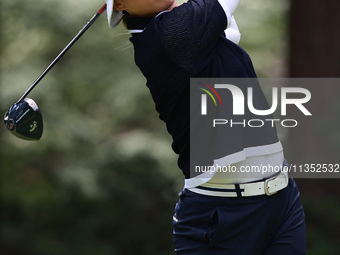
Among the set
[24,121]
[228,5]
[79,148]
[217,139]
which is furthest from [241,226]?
[79,148]

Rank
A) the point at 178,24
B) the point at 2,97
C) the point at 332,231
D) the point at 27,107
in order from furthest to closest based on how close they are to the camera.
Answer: the point at 2,97, the point at 332,231, the point at 27,107, the point at 178,24

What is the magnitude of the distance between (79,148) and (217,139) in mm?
2853

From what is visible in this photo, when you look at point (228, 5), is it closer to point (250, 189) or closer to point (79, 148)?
point (250, 189)

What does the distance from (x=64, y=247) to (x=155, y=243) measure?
2.71 ft

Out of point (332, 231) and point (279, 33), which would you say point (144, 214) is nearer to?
point (332, 231)

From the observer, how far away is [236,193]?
1.42m

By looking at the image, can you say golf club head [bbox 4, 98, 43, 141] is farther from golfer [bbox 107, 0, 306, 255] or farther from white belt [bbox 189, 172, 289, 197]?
white belt [bbox 189, 172, 289, 197]

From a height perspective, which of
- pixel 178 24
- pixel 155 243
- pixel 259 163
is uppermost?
pixel 178 24

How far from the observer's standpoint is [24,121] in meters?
Result: 1.68

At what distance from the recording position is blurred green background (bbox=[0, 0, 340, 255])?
13.2 ft

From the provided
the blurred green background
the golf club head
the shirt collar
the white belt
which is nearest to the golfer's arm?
the shirt collar

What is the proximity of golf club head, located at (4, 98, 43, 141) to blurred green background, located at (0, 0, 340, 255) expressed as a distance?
2270 mm

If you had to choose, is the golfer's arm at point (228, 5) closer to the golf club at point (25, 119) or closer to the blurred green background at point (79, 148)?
the golf club at point (25, 119)

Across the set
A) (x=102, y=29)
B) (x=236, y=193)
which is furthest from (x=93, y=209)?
(x=236, y=193)
